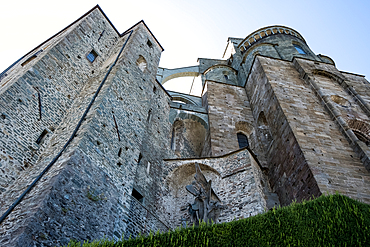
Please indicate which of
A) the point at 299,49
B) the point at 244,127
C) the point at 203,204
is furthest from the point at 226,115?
the point at 299,49

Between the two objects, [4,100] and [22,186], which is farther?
[4,100]

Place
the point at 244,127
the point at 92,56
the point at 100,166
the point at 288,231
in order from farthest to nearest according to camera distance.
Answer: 1. the point at 244,127
2. the point at 92,56
3. the point at 100,166
4. the point at 288,231

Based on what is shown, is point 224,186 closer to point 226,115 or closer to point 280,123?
point 280,123

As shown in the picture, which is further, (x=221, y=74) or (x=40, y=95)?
(x=221, y=74)

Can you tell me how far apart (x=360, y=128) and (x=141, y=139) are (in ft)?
29.6

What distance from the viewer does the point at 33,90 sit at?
9.82m

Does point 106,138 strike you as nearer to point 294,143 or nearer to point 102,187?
point 102,187

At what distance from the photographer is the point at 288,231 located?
646 centimetres

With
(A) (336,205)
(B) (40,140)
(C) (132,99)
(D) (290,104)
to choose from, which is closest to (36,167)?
(B) (40,140)

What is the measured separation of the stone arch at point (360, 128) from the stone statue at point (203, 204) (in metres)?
6.82

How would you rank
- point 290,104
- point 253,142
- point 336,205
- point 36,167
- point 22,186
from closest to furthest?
point 336,205 < point 22,186 < point 36,167 < point 290,104 < point 253,142

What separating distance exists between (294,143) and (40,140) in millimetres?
8581

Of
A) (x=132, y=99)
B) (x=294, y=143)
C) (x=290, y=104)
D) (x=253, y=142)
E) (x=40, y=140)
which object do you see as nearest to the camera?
(x=40, y=140)

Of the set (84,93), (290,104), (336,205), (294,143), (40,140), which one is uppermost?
(290,104)
